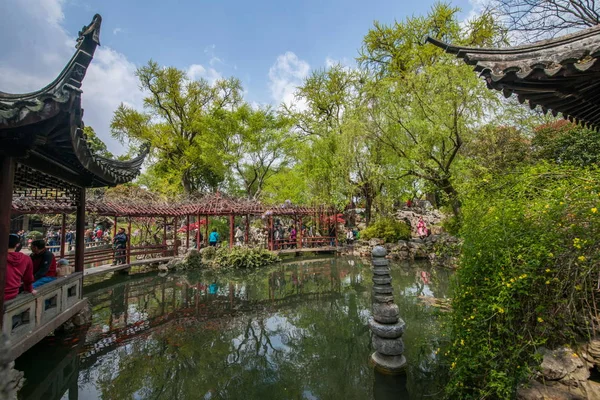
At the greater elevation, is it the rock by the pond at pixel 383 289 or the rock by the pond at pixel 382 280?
the rock by the pond at pixel 382 280

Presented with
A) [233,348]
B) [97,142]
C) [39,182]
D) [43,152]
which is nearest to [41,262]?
[39,182]

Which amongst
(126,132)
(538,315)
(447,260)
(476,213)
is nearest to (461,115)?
(447,260)

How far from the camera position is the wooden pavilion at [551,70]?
5.74ft

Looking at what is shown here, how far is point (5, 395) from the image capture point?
0.80m

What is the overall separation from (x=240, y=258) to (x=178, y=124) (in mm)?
15659

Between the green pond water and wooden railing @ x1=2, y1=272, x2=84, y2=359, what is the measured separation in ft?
1.56

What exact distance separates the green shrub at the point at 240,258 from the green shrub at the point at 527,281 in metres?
9.82

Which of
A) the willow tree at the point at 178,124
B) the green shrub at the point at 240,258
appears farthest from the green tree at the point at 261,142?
the green shrub at the point at 240,258

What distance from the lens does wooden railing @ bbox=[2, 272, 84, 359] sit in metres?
3.44

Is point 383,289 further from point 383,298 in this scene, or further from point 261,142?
point 261,142

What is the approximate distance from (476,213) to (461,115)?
8879 millimetres

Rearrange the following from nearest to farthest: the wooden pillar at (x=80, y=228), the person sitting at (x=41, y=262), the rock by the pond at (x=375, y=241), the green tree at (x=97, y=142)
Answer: the person sitting at (x=41, y=262) → the wooden pillar at (x=80, y=228) → the rock by the pond at (x=375, y=241) → the green tree at (x=97, y=142)

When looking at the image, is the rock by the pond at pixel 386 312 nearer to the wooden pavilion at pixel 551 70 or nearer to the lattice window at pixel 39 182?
the wooden pavilion at pixel 551 70

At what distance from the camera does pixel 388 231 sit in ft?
47.5
